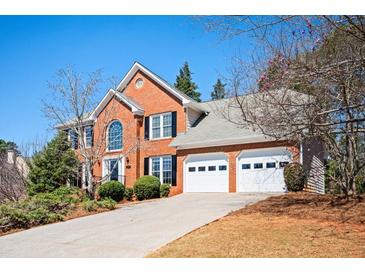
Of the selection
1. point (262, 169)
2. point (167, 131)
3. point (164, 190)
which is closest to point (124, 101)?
point (167, 131)

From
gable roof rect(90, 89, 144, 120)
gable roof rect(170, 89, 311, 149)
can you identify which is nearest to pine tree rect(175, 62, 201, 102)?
gable roof rect(90, 89, 144, 120)

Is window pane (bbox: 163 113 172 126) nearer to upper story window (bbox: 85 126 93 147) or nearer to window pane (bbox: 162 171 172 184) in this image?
window pane (bbox: 162 171 172 184)

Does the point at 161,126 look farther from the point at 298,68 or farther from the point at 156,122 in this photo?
the point at 298,68

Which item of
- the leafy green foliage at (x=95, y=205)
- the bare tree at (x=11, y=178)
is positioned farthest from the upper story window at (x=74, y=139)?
the leafy green foliage at (x=95, y=205)

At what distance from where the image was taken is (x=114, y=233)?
9.23 meters

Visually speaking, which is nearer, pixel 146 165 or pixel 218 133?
pixel 218 133

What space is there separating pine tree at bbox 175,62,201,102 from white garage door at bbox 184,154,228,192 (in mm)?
19432

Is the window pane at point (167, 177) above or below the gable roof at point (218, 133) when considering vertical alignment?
below

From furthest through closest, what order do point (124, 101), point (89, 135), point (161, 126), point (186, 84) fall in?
point (186, 84), point (89, 135), point (124, 101), point (161, 126)

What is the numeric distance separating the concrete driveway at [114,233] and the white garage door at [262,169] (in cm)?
335

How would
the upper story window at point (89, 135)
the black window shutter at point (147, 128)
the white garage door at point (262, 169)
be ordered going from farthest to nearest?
the upper story window at point (89, 135) < the black window shutter at point (147, 128) < the white garage door at point (262, 169)

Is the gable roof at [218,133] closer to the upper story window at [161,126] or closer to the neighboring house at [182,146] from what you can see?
the neighboring house at [182,146]

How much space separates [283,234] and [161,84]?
13879 mm

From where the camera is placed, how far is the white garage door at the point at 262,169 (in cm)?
1578
